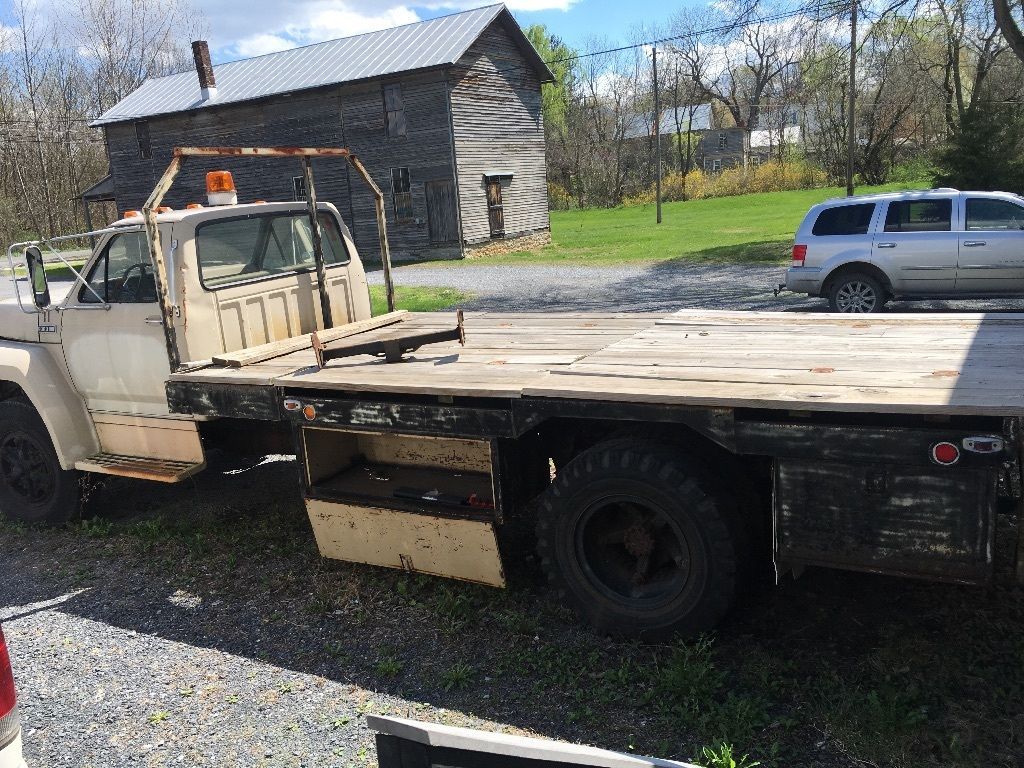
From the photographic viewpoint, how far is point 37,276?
5.79m

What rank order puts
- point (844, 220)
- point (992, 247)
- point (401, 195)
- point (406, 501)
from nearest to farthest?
point (406, 501) → point (992, 247) → point (844, 220) → point (401, 195)

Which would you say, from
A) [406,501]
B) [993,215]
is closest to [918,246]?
[993,215]

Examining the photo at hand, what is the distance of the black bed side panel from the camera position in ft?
10.4

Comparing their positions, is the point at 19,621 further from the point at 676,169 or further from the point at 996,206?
the point at 676,169

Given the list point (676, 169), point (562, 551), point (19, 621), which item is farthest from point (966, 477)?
point (676, 169)

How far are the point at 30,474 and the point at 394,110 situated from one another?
934 inches

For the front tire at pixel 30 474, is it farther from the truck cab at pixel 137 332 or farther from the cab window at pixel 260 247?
the cab window at pixel 260 247

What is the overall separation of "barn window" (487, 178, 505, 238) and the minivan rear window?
17553 millimetres

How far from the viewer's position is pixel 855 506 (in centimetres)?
336

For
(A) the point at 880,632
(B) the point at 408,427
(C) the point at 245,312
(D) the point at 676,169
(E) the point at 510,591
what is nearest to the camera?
(A) the point at 880,632

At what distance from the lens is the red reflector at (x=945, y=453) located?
312 cm

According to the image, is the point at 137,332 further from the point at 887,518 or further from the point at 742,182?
the point at 742,182

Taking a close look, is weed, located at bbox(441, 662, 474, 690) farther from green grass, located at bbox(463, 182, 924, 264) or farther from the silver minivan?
green grass, located at bbox(463, 182, 924, 264)

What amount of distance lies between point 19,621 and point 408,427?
2.66 metres
